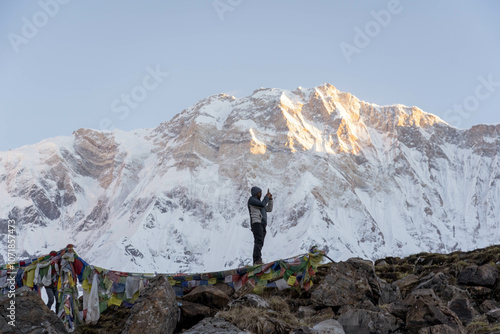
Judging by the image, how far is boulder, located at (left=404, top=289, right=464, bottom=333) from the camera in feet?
30.4

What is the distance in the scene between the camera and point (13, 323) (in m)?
9.45

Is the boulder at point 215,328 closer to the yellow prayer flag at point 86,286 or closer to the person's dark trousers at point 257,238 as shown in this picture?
the yellow prayer flag at point 86,286

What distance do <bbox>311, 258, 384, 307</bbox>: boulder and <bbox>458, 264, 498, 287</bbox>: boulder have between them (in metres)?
1.81

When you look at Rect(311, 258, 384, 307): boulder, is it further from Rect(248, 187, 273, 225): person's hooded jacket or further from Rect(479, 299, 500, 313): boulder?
Rect(248, 187, 273, 225): person's hooded jacket

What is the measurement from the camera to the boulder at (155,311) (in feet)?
31.8

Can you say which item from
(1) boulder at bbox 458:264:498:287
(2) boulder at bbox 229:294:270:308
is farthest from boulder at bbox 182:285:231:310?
(1) boulder at bbox 458:264:498:287

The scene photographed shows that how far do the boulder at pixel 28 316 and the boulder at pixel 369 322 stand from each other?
194 inches

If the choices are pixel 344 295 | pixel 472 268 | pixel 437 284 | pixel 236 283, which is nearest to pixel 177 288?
pixel 236 283

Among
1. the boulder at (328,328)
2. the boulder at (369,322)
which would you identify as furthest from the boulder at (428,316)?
the boulder at (328,328)

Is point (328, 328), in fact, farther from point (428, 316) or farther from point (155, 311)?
point (155, 311)

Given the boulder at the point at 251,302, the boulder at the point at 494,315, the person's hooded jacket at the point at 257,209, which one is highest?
the person's hooded jacket at the point at 257,209

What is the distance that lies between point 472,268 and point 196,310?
6.15 meters

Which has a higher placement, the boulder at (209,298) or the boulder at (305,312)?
the boulder at (305,312)

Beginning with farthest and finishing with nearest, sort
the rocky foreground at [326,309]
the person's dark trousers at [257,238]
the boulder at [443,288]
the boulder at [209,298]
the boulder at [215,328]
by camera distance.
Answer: the person's dark trousers at [257,238], the boulder at [209,298], the boulder at [443,288], the rocky foreground at [326,309], the boulder at [215,328]
